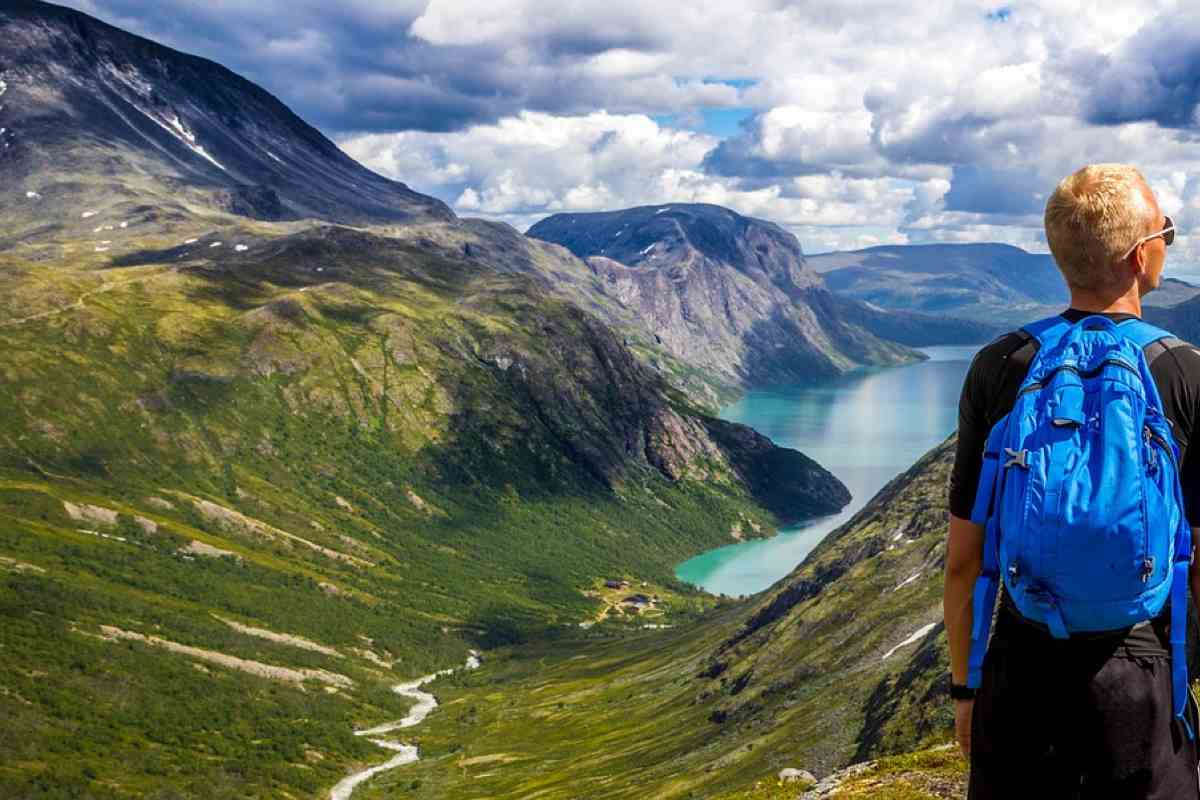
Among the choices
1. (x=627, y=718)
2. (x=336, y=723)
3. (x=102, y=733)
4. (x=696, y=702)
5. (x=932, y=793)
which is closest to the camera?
(x=932, y=793)

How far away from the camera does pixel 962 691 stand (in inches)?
414

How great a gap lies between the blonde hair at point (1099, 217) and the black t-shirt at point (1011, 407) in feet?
1.46

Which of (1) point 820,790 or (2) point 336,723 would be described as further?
(2) point 336,723

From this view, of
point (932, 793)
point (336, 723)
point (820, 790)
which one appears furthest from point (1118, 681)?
point (336, 723)

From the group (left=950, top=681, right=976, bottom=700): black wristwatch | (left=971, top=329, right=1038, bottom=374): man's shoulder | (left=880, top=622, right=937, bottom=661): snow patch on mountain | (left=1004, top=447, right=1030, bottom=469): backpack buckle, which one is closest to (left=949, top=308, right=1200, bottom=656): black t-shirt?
(left=971, top=329, right=1038, bottom=374): man's shoulder

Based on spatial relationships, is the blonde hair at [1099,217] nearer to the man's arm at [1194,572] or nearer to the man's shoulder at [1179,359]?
the man's shoulder at [1179,359]

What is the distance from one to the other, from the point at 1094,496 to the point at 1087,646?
1455 millimetres

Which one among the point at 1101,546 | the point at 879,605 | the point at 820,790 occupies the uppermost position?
the point at 1101,546

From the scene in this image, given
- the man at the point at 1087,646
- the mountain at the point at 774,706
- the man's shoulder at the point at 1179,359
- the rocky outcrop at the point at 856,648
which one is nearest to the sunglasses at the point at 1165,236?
the man at the point at 1087,646

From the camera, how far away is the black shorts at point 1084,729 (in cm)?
936

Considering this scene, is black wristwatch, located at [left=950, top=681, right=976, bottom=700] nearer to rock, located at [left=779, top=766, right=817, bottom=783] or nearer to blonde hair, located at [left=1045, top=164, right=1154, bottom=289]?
blonde hair, located at [left=1045, top=164, right=1154, bottom=289]

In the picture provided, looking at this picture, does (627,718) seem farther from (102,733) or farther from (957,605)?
(957,605)

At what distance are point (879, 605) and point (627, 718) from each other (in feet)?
156

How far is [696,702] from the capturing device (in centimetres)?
14462
